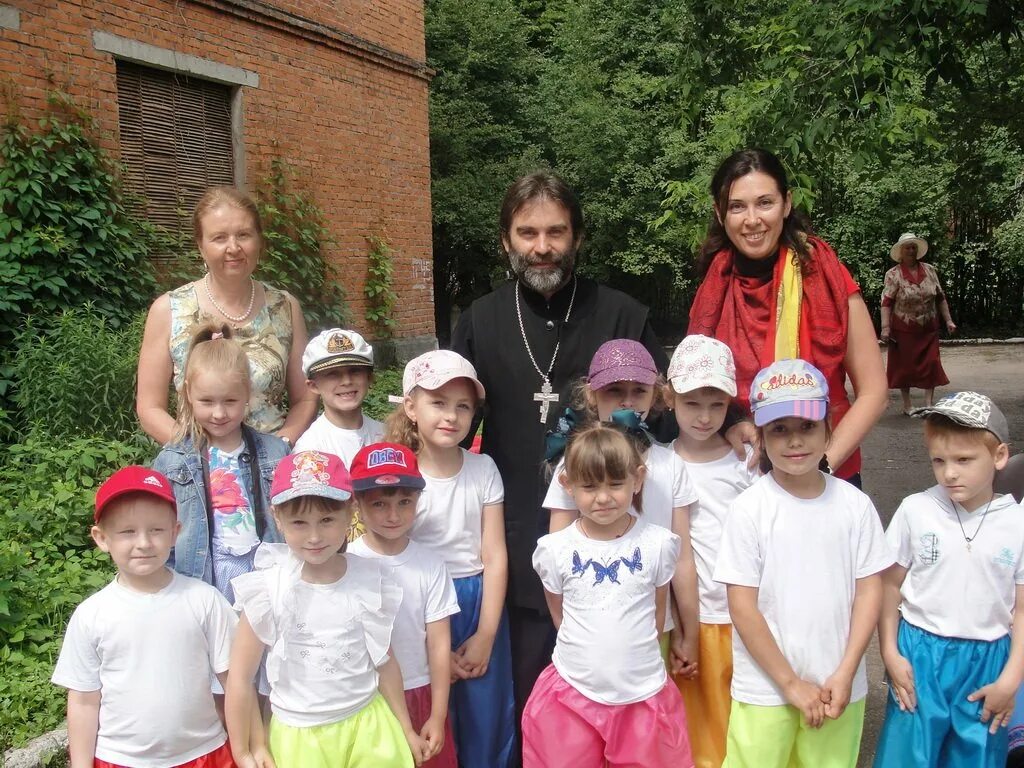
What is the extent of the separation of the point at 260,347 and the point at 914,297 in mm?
8358

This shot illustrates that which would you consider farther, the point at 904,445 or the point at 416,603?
the point at 904,445

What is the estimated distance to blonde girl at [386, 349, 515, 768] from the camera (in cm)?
287

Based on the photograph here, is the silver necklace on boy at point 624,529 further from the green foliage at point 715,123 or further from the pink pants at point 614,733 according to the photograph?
the green foliage at point 715,123

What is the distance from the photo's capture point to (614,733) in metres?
2.53

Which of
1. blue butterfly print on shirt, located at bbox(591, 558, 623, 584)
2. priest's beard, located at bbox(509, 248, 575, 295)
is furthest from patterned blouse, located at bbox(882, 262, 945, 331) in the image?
blue butterfly print on shirt, located at bbox(591, 558, 623, 584)

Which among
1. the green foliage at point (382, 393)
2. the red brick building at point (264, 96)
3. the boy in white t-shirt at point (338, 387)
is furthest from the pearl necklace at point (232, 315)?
the red brick building at point (264, 96)

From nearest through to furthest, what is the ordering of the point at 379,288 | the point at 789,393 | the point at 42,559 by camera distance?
the point at 789,393 < the point at 42,559 < the point at 379,288

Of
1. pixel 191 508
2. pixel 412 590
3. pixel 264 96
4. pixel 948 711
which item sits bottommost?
pixel 948 711

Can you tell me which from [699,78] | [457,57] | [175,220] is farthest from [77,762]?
[457,57]

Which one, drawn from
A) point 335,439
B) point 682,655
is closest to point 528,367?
point 335,439

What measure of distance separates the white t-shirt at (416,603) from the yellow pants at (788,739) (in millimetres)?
922

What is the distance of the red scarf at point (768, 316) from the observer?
2.87 m

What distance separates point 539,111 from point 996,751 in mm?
20217

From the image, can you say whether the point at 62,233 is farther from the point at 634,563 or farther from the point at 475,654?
the point at 634,563
